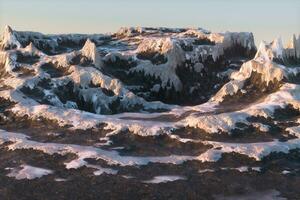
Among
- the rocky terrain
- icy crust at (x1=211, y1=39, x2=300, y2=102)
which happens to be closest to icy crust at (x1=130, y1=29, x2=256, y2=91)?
the rocky terrain

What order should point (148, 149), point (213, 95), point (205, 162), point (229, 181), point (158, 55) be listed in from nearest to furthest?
point (229, 181) → point (205, 162) → point (148, 149) → point (213, 95) → point (158, 55)

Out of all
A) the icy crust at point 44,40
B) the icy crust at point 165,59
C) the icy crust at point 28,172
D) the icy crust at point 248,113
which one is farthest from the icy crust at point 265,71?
the icy crust at point 44,40

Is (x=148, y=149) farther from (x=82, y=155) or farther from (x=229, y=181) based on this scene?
(x=229, y=181)

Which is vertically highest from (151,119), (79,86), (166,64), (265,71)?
(166,64)

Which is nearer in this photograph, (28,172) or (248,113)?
(28,172)

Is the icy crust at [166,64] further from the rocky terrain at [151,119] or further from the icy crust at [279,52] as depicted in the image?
the icy crust at [279,52]

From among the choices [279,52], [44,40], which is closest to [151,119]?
[279,52]

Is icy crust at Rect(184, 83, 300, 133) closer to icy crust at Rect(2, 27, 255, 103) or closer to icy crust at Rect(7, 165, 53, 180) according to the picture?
icy crust at Rect(2, 27, 255, 103)

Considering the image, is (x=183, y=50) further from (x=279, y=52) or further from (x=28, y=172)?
(x=28, y=172)

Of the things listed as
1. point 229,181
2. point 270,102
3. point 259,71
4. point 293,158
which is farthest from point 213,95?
point 229,181
